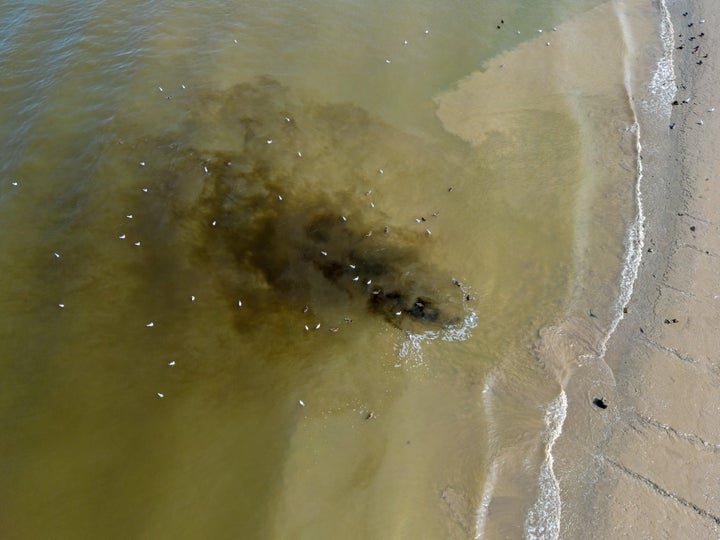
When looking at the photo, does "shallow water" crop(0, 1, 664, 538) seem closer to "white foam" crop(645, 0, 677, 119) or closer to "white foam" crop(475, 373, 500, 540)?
"white foam" crop(475, 373, 500, 540)

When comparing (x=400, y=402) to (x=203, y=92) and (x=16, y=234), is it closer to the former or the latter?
(x=16, y=234)

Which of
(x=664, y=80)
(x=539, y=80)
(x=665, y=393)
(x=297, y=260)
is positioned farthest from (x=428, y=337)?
(x=664, y=80)

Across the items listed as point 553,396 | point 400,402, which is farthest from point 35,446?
point 553,396

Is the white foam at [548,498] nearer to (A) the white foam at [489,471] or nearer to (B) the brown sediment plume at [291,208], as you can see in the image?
(A) the white foam at [489,471]

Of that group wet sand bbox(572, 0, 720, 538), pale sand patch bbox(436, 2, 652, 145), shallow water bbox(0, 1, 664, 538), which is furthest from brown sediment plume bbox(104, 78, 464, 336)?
wet sand bbox(572, 0, 720, 538)

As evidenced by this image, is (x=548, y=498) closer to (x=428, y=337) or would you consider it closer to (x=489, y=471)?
(x=489, y=471)

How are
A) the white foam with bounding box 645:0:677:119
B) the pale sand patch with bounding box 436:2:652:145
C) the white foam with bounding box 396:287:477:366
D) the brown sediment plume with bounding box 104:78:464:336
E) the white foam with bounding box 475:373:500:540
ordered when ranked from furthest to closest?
the pale sand patch with bounding box 436:2:652:145, the white foam with bounding box 645:0:677:119, the brown sediment plume with bounding box 104:78:464:336, the white foam with bounding box 396:287:477:366, the white foam with bounding box 475:373:500:540
